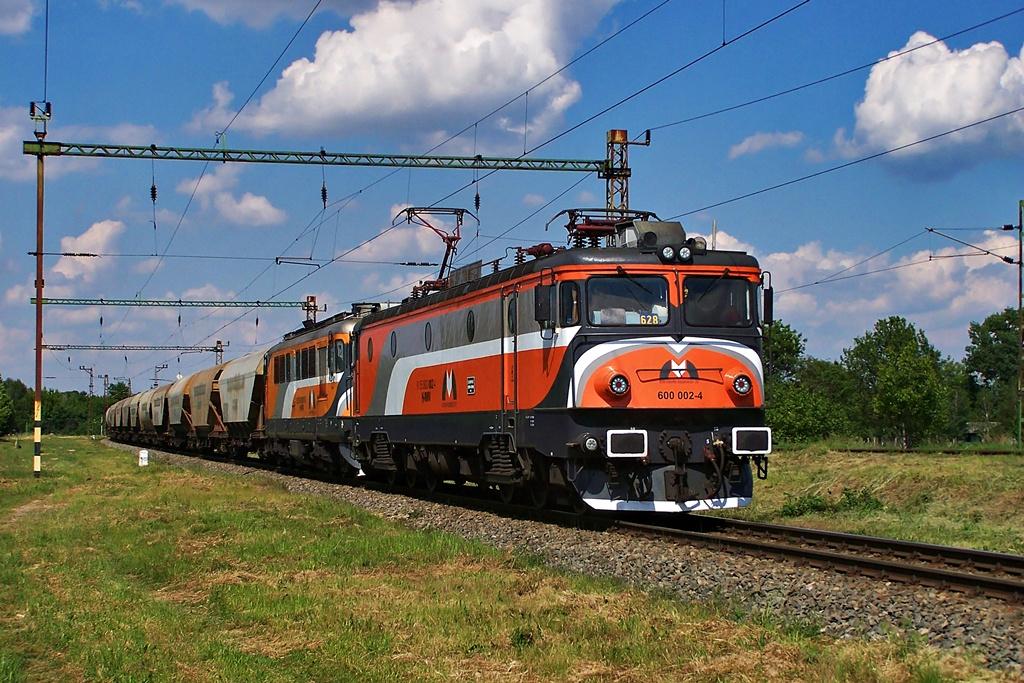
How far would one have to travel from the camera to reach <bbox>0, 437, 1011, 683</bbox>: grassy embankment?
8.05 m

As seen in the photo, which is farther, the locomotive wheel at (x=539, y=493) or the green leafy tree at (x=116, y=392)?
the green leafy tree at (x=116, y=392)

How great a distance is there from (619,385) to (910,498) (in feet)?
29.9

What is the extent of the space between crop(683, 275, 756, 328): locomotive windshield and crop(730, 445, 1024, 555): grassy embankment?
3744mm

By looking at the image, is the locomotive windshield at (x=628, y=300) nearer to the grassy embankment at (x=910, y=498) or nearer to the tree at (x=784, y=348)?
the grassy embankment at (x=910, y=498)

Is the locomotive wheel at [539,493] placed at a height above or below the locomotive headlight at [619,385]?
below

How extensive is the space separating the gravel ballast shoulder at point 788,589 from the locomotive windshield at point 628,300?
3.02 meters

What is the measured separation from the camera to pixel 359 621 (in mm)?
9859

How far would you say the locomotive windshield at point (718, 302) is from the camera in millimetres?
15617

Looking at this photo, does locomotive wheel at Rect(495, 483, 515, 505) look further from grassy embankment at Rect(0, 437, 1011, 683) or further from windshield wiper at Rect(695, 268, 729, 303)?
windshield wiper at Rect(695, 268, 729, 303)

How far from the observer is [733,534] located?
589 inches

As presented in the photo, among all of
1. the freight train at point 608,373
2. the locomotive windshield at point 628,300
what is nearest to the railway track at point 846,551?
the freight train at point 608,373

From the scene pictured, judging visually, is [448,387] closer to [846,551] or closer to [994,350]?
[846,551]

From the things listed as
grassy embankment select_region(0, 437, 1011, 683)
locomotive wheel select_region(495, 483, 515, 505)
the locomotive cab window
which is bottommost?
grassy embankment select_region(0, 437, 1011, 683)

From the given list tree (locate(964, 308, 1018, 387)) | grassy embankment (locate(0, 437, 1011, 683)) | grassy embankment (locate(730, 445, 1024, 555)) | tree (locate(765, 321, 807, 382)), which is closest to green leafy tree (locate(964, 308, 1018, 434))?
tree (locate(964, 308, 1018, 387))
